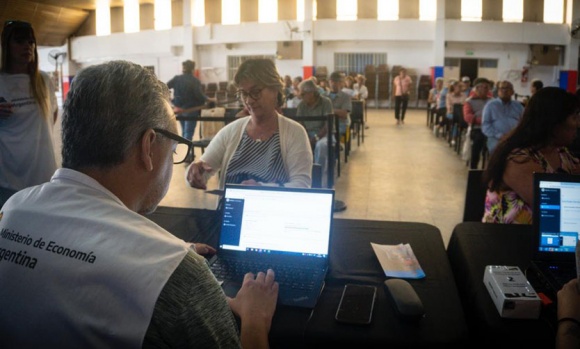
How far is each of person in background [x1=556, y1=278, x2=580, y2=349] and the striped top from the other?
4.60ft

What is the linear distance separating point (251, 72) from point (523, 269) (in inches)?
55.6

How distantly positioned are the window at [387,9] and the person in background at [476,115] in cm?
1111

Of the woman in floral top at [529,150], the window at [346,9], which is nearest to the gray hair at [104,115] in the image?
the woman in floral top at [529,150]

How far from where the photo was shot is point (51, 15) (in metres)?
19.0

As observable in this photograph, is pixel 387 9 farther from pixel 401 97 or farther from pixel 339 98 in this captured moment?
pixel 339 98

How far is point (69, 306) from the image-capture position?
72cm

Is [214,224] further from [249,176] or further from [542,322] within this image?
[542,322]

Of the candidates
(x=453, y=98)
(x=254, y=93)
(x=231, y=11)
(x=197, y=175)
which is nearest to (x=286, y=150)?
(x=254, y=93)

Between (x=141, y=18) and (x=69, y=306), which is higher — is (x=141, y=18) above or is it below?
above

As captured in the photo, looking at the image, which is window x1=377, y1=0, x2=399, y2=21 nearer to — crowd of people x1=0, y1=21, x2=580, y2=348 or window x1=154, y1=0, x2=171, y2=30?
window x1=154, y1=0, x2=171, y2=30

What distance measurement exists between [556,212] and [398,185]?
4.18 m

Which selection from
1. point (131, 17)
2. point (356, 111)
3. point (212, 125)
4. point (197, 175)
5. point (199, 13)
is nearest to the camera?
point (197, 175)

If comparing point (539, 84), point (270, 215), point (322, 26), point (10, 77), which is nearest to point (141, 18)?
point (322, 26)

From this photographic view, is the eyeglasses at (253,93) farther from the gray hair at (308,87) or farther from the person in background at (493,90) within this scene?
the person in background at (493,90)
